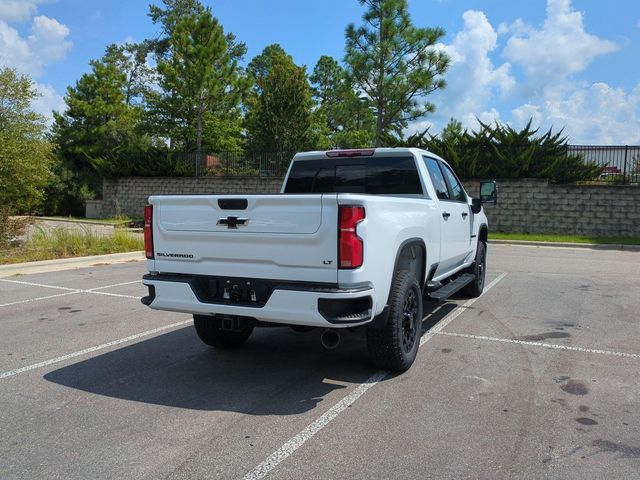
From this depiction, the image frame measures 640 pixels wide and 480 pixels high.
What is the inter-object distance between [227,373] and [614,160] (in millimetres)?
19861

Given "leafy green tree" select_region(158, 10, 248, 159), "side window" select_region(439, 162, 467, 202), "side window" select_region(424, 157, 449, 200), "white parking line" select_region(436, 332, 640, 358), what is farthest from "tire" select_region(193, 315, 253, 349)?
"leafy green tree" select_region(158, 10, 248, 159)

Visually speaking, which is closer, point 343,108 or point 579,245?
point 579,245

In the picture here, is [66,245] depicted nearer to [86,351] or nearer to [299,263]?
[86,351]

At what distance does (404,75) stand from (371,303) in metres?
21.7

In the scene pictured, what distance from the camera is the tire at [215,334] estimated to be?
5.50 meters

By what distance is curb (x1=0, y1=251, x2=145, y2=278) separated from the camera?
11.3 metres

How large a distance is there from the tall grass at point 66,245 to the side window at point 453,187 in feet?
31.8

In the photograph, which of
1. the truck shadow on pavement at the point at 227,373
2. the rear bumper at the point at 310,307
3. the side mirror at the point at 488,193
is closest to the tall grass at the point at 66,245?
the truck shadow on pavement at the point at 227,373

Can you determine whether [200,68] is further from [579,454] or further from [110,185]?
[579,454]

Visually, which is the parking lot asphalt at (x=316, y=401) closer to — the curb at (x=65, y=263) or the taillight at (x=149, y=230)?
the taillight at (x=149, y=230)

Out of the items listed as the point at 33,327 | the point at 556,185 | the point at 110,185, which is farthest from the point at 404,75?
the point at 33,327

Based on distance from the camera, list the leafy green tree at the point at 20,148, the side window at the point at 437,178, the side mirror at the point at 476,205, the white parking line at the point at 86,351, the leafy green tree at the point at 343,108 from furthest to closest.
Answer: the leafy green tree at the point at 343,108 → the leafy green tree at the point at 20,148 → the side mirror at the point at 476,205 → the side window at the point at 437,178 → the white parking line at the point at 86,351

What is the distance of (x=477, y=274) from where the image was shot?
327 inches

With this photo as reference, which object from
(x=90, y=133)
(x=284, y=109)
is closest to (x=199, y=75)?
(x=284, y=109)
